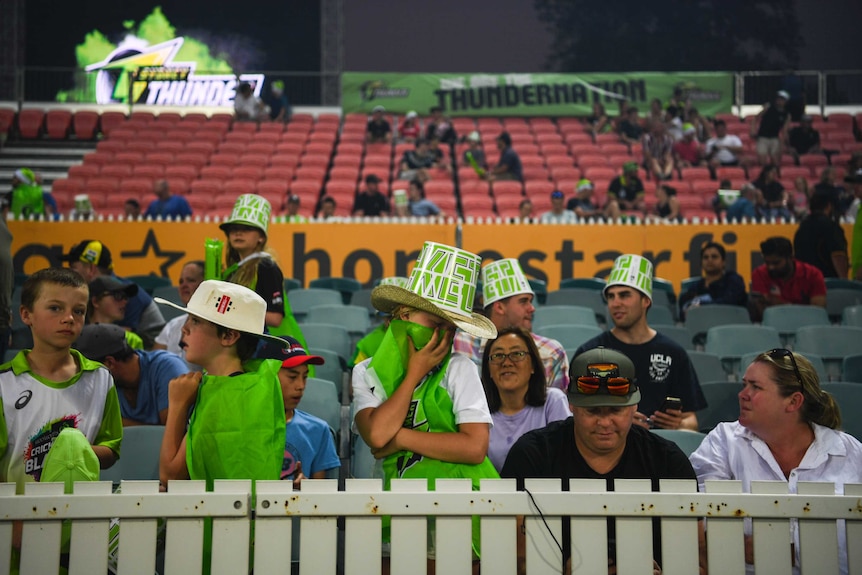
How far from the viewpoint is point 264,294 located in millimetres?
4480

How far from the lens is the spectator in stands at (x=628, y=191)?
12906 millimetres

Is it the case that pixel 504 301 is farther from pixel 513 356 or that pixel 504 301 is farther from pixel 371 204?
pixel 371 204

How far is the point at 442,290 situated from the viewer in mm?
3164

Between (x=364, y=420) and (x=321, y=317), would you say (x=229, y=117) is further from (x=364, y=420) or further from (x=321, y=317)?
(x=364, y=420)

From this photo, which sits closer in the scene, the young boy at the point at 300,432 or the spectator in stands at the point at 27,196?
the young boy at the point at 300,432

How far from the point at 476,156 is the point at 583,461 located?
42.8ft

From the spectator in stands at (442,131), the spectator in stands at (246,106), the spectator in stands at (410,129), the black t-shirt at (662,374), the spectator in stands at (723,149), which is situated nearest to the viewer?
the black t-shirt at (662,374)

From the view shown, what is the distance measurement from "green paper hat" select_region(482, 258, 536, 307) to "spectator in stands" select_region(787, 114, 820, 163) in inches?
491

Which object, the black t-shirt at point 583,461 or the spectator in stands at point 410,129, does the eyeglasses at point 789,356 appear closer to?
the black t-shirt at point 583,461

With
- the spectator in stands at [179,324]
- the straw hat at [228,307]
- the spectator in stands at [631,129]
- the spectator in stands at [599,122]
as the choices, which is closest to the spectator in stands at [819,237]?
the spectator in stands at [179,324]

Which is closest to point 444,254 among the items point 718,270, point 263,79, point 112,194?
point 718,270

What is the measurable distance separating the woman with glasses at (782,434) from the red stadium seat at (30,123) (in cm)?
1731

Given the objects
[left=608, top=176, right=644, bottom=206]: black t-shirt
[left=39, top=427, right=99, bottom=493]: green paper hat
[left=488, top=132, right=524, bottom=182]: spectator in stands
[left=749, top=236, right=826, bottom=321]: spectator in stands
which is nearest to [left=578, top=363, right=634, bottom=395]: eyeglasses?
[left=39, top=427, right=99, bottom=493]: green paper hat

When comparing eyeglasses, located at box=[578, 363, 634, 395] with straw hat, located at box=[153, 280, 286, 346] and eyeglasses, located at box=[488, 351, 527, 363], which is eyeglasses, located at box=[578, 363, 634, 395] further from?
straw hat, located at box=[153, 280, 286, 346]
